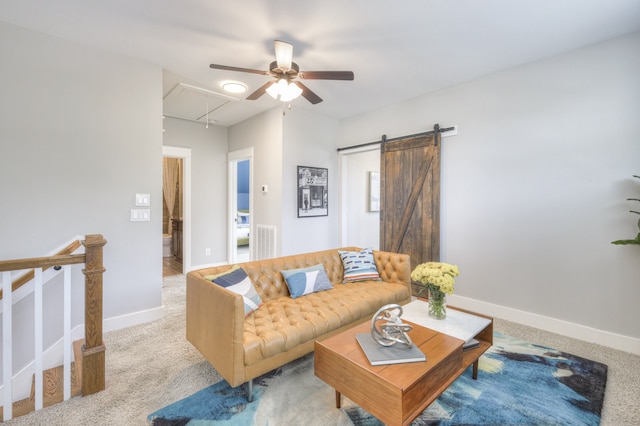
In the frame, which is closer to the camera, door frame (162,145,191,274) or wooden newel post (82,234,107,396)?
wooden newel post (82,234,107,396)

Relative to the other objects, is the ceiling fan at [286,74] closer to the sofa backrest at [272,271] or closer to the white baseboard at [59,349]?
the sofa backrest at [272,271]

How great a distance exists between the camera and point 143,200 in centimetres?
310

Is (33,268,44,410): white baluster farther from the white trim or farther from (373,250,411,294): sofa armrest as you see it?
the white trim

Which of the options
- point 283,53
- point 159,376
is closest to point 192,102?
point 283,53

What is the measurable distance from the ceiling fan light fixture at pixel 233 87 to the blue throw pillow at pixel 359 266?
7.90 feet

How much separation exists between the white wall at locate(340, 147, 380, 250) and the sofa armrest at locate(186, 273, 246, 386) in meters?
3.22

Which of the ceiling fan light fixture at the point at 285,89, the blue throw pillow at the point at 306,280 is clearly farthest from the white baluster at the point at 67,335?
the ceiling fan light fixture at the point at 285,89

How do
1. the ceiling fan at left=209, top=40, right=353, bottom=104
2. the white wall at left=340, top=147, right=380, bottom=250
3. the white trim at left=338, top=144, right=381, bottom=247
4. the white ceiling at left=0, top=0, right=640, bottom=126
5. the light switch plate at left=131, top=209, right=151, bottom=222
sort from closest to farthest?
the white ceiling at left=0, top=0, right=640, bottom=126 → the ceiling fan at left=209, top=40, right=353, bottom=104 → the light switch plate at left=131, top=209, right=151, bottom=222 → the white trim at left=338, top=144, right=381, bottom=247 → the white wall at left=340, top=147, right=380, bottom=250

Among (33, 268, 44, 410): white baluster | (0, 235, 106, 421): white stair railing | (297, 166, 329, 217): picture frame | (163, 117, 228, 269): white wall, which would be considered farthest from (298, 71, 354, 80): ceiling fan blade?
(163, 117, 228, 269): white wall

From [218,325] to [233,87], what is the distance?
9.67ft

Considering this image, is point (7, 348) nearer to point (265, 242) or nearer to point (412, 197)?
point (265, 242)

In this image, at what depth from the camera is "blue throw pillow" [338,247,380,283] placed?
3189 millimetres

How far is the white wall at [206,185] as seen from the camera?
516 cm

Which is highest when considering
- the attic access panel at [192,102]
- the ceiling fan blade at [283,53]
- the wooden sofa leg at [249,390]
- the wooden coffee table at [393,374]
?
the attic access panel at [192,102]
